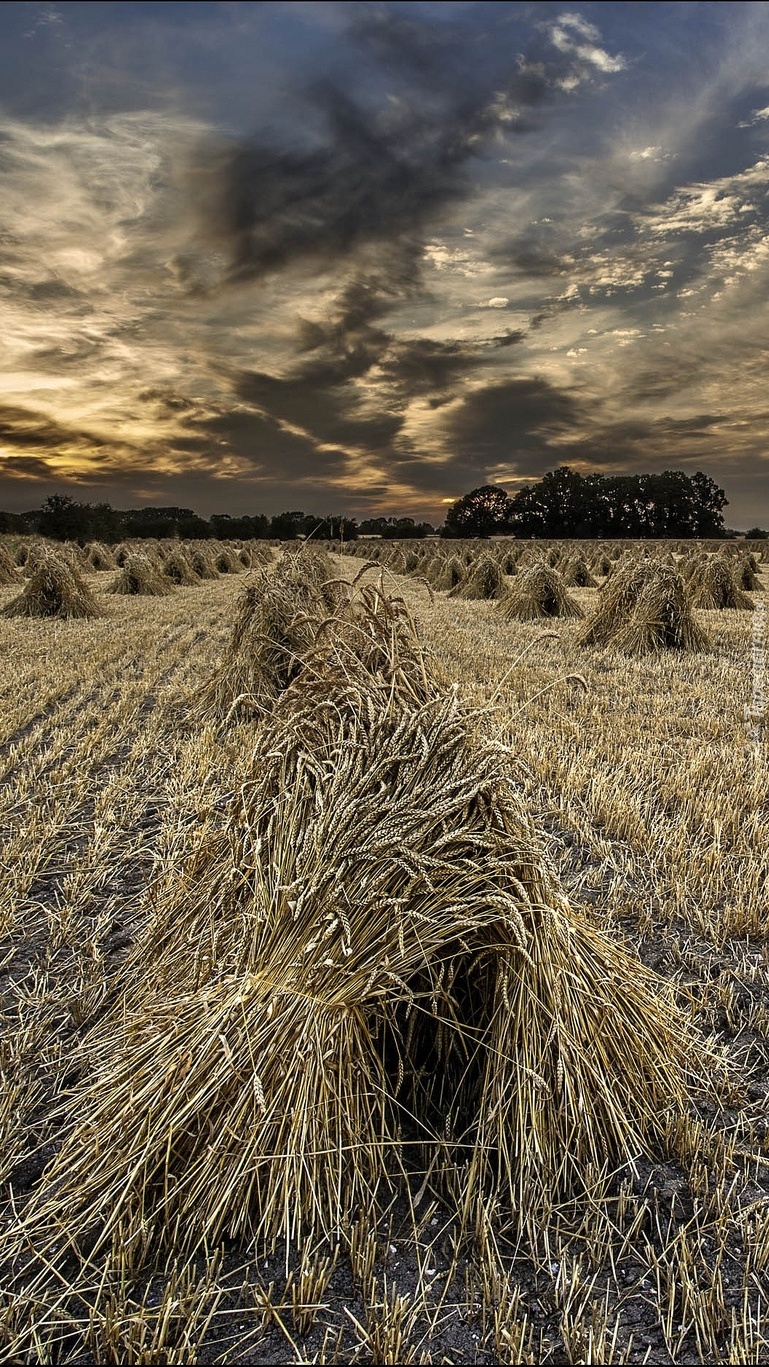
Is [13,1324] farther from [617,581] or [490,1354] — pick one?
[617,581]

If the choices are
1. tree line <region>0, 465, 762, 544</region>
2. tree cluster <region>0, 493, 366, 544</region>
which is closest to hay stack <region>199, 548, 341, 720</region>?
tree cluster <region>0, 493, 366, 544</region>

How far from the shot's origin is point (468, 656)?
10633 millimetres

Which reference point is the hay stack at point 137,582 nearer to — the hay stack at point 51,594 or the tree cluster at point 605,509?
the hay stack at point 51,594

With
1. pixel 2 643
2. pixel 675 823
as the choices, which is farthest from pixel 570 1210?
pixel 2 643

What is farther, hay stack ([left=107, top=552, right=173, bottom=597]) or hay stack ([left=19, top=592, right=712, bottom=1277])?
hay stack ([left=107, top=552, right=173, bottom=597])

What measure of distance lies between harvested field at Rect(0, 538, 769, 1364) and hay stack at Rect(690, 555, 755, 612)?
14.7 m

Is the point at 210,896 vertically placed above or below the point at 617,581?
below

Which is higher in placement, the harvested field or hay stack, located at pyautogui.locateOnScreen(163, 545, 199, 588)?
hay stack, located at pyautogui.locateOnScreen(163, 545, 199, 588)

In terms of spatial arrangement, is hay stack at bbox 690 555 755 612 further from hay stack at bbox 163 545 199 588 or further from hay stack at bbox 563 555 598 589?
hay stack at bbox 163 545 199 588

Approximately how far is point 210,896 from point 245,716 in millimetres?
4882

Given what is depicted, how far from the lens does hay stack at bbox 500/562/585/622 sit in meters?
15.3

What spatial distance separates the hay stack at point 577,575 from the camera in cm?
2367

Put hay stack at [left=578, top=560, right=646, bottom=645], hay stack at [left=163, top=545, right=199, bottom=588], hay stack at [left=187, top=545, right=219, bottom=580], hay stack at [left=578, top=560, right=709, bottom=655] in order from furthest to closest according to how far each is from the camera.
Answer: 1. hay stack at [left=187, top=545, right=219, bottom=580]
2. hay stack at [left=163, top=545, right=199, bottom=588]
3. hay stack at [left=578, top=560, right=646, bottom=645]
4. hay stack at [left=578, top=560, right=709, bottom=655]

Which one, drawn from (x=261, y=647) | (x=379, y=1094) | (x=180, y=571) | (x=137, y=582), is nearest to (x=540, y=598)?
(x=261, y=647)
